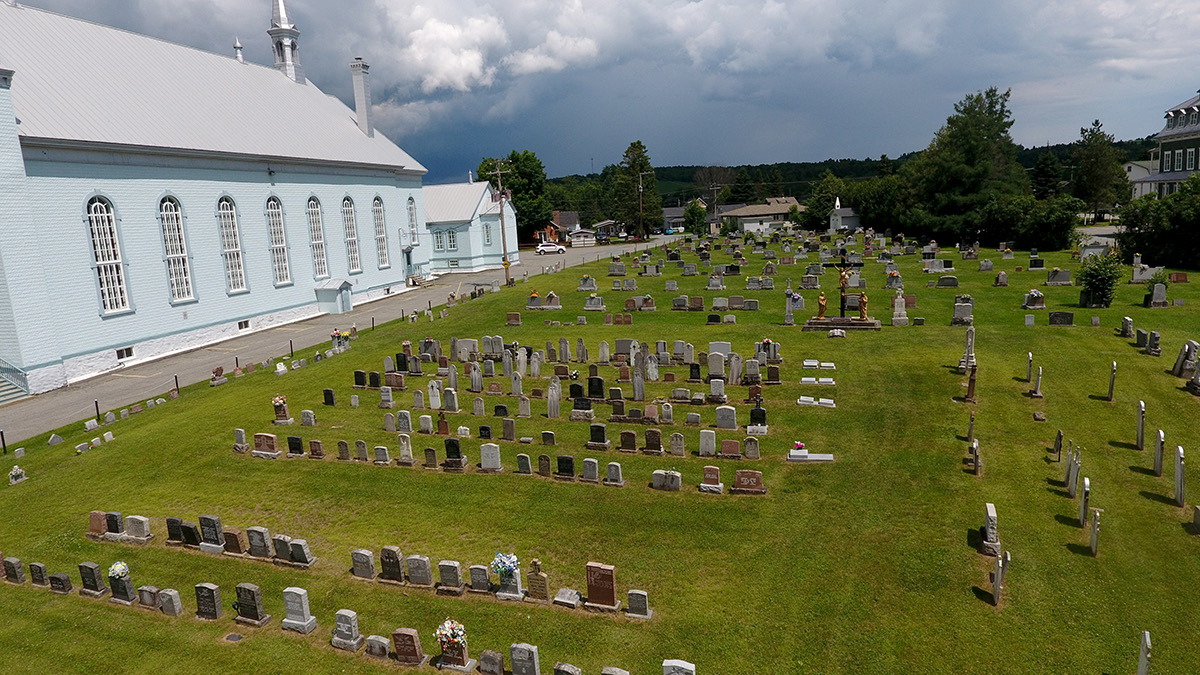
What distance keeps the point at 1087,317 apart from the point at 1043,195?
81865 millimetres

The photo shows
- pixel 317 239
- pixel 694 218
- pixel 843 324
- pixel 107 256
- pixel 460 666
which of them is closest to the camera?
pixel 460 666

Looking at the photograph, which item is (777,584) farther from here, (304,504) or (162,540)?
(162,540)

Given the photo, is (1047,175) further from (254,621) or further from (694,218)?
(254,621)

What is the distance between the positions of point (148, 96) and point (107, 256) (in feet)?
29.3

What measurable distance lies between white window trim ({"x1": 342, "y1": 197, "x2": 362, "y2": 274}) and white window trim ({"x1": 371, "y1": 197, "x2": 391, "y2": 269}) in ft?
8.27

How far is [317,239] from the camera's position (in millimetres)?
42875

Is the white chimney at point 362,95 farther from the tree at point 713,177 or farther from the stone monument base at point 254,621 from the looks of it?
the tree at point 713,177

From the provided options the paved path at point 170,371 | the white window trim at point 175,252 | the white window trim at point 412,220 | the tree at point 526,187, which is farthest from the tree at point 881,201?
the white window trim at point 175,252

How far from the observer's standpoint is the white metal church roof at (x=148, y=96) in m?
28.7

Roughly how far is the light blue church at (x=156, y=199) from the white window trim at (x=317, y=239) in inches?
4.0

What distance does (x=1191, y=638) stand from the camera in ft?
32.5

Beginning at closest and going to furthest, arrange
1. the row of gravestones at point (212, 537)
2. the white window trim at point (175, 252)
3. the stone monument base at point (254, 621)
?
the stone monument base at point (254, 621)
the row of gravestones at point (212, 537)
the white window trim at point (175, 252)

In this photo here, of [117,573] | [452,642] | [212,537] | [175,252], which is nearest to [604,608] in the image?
[452,642]

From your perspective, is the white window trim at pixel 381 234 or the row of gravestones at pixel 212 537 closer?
the row of gravestones at pixel 212 537
